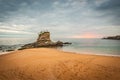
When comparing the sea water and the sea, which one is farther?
the sea

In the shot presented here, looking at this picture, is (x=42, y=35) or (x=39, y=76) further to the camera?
(x=42, y=35)

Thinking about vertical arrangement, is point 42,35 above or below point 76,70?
above

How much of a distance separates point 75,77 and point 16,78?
3.91 metres

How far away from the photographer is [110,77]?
→ 760 cm

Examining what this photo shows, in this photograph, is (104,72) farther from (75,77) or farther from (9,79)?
→ (9,79)

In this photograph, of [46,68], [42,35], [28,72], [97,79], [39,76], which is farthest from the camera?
[42,35]

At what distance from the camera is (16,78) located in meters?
7.79

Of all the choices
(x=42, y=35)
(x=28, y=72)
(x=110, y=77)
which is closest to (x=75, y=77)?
(x=110, y=77)

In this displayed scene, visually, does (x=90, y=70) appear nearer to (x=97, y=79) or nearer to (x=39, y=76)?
(x=97, y=79)

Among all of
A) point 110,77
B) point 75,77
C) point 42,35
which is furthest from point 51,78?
point 42,35

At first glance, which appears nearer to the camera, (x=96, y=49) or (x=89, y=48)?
(x=96, y=49)

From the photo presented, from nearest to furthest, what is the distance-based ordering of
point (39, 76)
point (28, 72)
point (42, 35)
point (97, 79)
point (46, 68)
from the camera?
point (97, 79) < point (39, 76) < point (28, 72) < point (46, 68) < point (42, 35)

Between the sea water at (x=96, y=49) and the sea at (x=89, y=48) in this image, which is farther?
the sea at (x=89, y=48)

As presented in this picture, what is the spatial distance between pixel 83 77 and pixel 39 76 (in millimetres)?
2987
